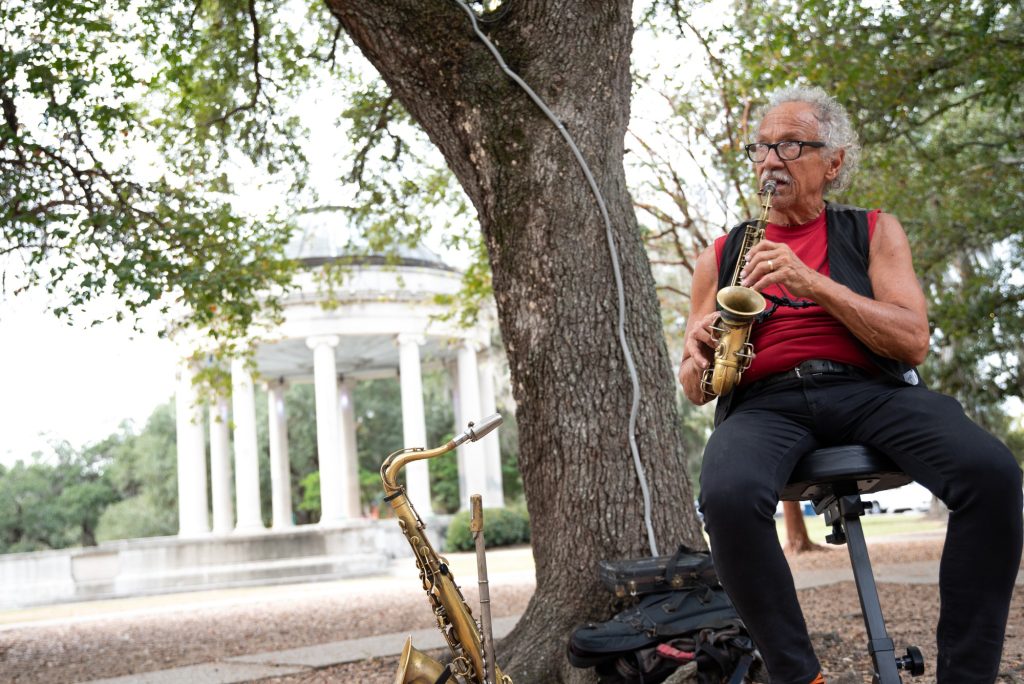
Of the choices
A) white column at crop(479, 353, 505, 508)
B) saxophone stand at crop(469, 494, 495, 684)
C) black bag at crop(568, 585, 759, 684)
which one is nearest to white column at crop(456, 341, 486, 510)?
white column at crop(479, 353, 505, 508)

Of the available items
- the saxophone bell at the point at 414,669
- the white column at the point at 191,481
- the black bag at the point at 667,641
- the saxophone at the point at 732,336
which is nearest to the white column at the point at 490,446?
the white column at the point at 191,481

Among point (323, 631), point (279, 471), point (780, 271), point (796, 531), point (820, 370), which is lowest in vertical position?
point (323, 631)

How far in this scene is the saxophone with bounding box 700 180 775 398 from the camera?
2705 millimetres

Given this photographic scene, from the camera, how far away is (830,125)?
315 cm

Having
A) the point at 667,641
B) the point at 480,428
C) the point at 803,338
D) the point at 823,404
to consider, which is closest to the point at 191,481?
the point at 667,641

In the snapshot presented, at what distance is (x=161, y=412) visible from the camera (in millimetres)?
45812

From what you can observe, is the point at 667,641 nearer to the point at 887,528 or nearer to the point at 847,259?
the point at 847,259

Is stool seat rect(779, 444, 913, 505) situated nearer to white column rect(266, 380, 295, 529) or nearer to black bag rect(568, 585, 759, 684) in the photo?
black bag rect(568, 585, 759, 684)

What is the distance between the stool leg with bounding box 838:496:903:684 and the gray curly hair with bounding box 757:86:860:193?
1165 millimetres

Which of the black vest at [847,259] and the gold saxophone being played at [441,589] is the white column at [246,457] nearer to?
the gold saxophone being played at [441,589]

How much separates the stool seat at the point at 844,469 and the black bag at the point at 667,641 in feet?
3.35

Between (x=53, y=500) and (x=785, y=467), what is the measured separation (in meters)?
49.8

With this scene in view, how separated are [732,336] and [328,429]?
29075mm

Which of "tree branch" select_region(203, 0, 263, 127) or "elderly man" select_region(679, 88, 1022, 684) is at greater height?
"tree branch" select_region(203, 0, 263, 127)
